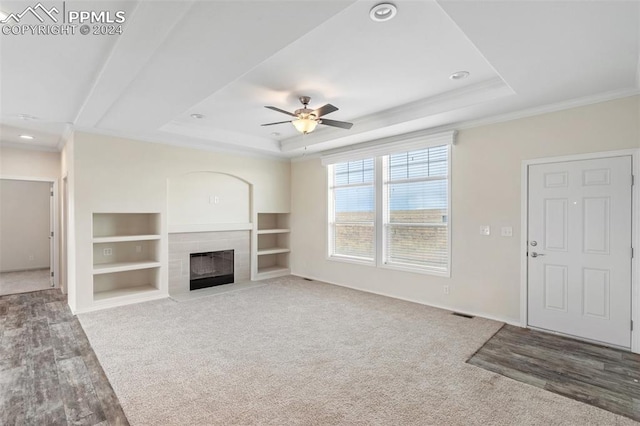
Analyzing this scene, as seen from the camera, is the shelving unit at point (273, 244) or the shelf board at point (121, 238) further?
the shelving unit at point (273, 244)

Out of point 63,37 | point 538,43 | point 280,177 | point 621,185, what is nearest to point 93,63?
point 63,37

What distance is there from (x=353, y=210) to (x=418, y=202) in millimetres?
1381

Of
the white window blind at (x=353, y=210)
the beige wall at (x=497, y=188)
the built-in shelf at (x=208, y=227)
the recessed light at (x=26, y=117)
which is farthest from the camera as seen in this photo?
the white window blind at (x=353, y=210)

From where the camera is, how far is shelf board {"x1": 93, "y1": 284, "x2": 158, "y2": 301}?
5.00 m

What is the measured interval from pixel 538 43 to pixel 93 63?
3.61 m

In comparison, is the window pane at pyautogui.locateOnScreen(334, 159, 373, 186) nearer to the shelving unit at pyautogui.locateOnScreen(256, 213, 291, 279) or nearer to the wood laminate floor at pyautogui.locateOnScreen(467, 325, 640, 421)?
the shelving unit at pyautogui.locateOnScreen(256, 213, 291, 279)

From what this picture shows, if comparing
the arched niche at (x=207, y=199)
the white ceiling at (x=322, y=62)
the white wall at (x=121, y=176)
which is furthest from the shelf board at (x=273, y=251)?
the white ceiling at (x=322, y=62)

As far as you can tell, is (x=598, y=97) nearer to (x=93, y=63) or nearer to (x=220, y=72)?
(x=220, y=72)

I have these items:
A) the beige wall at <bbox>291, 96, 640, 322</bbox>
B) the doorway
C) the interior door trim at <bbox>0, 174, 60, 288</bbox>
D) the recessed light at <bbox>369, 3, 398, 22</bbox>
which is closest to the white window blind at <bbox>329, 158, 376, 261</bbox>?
the beige wall at <bbox>291, 96, 640, 322</bbox>

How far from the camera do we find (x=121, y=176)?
5.01 metres

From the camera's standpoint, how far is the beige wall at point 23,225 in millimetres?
7590

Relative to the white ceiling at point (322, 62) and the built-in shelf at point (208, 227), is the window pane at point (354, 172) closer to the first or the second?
the white ceiling at point (322, 62)

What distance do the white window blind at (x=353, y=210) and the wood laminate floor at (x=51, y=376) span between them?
423 cm

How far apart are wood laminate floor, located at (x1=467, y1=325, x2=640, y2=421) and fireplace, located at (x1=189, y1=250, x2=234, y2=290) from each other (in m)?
4.81
